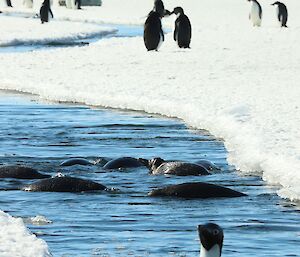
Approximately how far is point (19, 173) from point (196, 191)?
1568 mm

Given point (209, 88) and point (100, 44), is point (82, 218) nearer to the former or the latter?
point (209, 88)

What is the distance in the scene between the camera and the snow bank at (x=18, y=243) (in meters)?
5.58

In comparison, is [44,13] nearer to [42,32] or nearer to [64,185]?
[42,32]

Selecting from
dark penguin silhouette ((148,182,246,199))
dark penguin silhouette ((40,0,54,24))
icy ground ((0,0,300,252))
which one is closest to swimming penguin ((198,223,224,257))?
icy ground ((0,0,300,252))

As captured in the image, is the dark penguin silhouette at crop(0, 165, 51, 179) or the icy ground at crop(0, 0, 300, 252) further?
the icy ground at crop(0, 0, 300, 252)

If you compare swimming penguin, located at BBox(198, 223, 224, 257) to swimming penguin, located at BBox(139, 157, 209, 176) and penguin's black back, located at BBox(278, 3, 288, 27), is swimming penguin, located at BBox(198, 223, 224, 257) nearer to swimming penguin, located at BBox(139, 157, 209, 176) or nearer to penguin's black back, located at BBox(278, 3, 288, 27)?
swimming penguin, located at BBox(139, 157, 209, 176)

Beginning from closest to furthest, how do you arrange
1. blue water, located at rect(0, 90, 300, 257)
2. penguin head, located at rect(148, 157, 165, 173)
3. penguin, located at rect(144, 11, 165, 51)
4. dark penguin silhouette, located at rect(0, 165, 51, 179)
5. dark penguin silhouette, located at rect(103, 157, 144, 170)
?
1. blue water, located at rect(0, 90, 300, 257)
2. dark penguin silhouette, located at rect(0, 165, 51, 179)
3. penguin head, located at rect(148, 157, 165, 173)
4. dark penguin silhouette, located at rect(103, 157, 144, 170)
5. penguin, located at rect(144, 11, 165, 51)

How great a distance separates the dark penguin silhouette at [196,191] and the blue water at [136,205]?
11 cm

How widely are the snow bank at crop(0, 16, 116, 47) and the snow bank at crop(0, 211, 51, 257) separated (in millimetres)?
22790

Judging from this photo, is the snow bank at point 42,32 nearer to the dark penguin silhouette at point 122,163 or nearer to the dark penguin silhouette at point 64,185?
the dark penguin silhouette at point 122,163

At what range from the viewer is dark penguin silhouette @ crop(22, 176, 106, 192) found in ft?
27.8

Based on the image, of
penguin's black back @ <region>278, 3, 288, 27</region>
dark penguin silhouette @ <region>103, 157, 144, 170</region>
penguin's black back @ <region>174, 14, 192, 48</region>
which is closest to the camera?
dark penguin silhouette @ <region>103, 157, 144, 170</region>

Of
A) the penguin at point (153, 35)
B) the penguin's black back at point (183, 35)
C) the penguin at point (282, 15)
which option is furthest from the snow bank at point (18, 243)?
the penguin at point (282, 15)

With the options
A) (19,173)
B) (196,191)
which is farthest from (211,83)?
(196,191)
